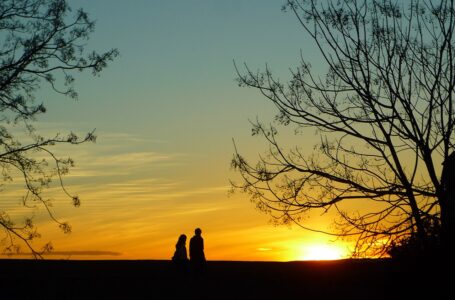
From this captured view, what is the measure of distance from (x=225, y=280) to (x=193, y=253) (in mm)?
1496

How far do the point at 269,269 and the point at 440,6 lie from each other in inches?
411

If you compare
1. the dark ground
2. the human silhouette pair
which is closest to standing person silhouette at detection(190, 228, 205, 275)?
the human silhouette pair

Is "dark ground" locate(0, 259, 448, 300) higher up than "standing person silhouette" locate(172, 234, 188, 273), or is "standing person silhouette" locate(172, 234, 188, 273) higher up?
"standing person silhouette" locate(172, 234, 188, 273)

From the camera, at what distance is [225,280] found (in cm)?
2228

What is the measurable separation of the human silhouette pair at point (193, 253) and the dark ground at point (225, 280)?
350 millimetres

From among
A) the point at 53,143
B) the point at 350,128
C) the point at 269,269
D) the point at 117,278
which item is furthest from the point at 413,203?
the point at 53,143

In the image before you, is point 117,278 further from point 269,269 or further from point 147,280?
point 269,269

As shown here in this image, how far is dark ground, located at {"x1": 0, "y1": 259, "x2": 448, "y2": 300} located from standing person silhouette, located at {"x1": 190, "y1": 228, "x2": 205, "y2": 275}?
334 mm

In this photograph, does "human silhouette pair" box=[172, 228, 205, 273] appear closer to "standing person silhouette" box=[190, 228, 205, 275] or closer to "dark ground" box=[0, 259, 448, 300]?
"standing person silhouette" box=[190, 228, 205, 275]

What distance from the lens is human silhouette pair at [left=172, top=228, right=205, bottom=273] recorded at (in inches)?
901

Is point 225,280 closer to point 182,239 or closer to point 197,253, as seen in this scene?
point 197,253

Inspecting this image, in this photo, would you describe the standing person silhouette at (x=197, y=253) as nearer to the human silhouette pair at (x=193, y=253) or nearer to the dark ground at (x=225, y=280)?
the human silhouette pair at (x=193, y=253)

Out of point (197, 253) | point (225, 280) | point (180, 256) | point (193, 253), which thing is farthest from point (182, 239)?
point (225, 280)

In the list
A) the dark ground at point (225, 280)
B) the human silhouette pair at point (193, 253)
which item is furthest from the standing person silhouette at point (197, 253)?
the dark ground at point (225, 280)
